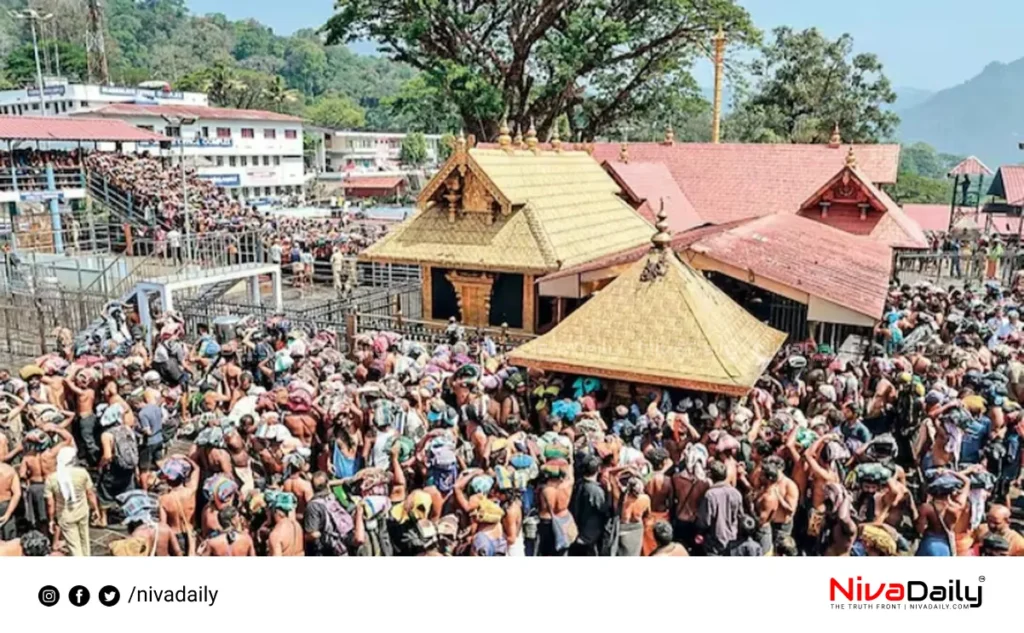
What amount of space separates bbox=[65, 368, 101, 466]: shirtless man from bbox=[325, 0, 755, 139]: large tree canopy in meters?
22.4

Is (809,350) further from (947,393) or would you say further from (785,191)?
(785,191)

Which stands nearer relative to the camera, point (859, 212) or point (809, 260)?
point (809, 260)

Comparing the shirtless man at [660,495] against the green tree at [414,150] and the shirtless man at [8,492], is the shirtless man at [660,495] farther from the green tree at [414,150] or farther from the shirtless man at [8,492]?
the green tree at [414,150]

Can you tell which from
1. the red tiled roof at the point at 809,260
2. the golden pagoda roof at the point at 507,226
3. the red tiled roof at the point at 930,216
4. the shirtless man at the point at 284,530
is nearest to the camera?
the shirtless man at the point at 284,530

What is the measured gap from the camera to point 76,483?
763 centimetres

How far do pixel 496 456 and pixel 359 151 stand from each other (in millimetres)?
78480

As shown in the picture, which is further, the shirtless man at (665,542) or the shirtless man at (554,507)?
the shirtless man at (554,507)

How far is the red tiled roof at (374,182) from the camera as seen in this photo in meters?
68.8

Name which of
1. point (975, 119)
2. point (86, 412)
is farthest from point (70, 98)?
point (975, 119)

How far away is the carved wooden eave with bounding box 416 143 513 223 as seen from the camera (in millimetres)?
15664

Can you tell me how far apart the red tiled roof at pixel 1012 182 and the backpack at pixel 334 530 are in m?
36.2

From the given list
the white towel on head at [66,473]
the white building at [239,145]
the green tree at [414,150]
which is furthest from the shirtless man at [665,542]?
the green tree at [414,150]

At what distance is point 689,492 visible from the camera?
7.27 m

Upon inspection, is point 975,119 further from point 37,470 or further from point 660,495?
point 37,470
